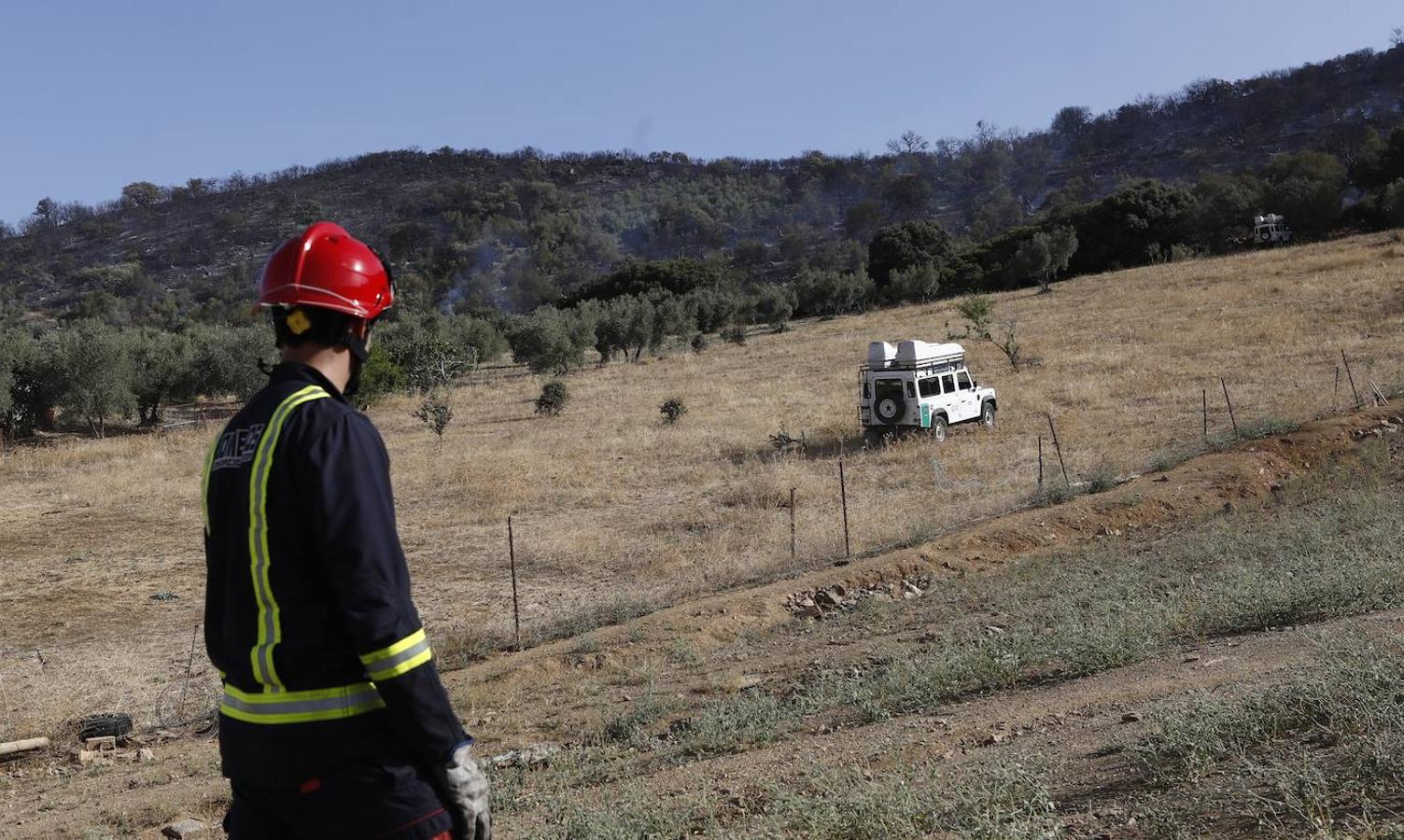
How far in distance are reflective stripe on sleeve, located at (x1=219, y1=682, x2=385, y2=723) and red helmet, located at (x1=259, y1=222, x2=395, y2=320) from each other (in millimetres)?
938

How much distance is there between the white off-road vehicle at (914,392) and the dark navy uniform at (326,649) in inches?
843

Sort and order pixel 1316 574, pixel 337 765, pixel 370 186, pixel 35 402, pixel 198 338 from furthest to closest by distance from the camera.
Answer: pixel 370 186 → pixel 198 338 → pixel 35 402 → pixel 1316 574 → pixel 337 765

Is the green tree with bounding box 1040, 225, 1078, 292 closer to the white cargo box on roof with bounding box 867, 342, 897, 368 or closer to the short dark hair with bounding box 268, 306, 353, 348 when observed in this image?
the white cargo box on roof with bounding box 867, 342, 897, 368

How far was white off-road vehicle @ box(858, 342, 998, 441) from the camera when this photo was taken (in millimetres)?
23328

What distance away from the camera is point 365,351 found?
283 cm

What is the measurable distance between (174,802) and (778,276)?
Answer: 10478cm

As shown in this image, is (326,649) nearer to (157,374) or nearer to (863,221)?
(157,374)

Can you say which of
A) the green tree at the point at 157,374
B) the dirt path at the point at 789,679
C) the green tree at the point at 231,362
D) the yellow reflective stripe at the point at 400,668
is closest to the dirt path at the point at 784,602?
the dirt path at the point at 789,679

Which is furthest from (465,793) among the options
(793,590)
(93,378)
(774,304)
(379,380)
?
(774,304)

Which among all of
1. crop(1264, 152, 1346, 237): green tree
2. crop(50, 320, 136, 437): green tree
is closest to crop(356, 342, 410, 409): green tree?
crop(50, 320, 136, 437): green tree

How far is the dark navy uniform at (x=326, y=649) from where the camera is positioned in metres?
2.37

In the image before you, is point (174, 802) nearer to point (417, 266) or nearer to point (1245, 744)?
point (1245, 744)

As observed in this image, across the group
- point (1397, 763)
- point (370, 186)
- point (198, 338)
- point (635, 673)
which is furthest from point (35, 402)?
point (370, 186)

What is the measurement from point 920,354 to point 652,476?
6665 millimetres
